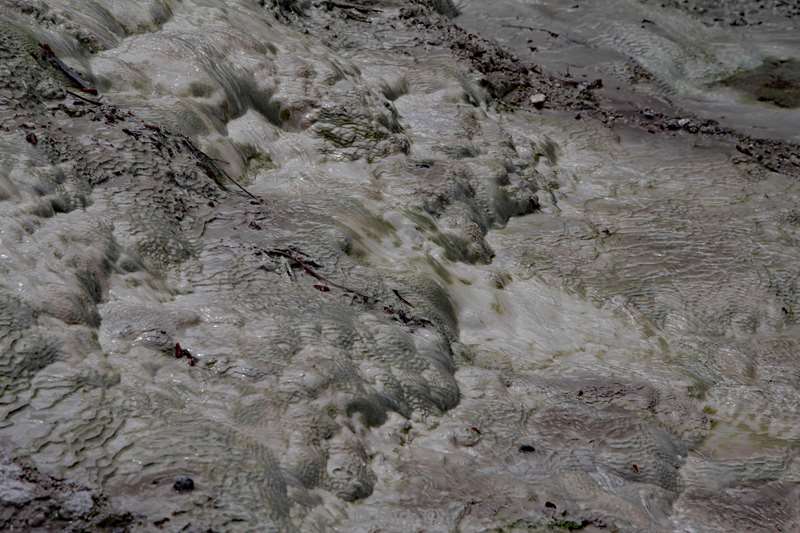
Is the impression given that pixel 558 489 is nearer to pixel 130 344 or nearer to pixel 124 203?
pixel 130 344

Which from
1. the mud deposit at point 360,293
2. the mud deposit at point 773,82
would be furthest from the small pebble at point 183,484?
the mud deposit at point 773,82

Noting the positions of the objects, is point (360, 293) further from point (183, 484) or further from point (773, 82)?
point (773, 82)

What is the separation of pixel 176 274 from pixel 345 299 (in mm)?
931

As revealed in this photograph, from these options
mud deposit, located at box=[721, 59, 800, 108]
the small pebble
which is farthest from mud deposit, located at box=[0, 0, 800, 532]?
mud deposit, located at box=[721, 59, 800, 108]

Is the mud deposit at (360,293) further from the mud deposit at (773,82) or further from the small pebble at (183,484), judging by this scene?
the mud deposit at (773,82)

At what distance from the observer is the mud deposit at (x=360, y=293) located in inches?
141

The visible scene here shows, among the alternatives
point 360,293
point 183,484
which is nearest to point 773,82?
point 360,293

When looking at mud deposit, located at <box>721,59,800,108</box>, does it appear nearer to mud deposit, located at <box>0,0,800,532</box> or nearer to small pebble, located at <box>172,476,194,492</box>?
mud deposit, located at <box>0,0,800,532</box>

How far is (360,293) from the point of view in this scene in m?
5.05

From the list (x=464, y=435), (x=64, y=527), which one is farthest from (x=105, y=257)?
(x=464, y=435)

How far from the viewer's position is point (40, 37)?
5648mm

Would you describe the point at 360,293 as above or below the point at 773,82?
above

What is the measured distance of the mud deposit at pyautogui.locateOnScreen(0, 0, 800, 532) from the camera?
358 cm

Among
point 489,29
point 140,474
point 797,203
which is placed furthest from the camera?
point 489,29
